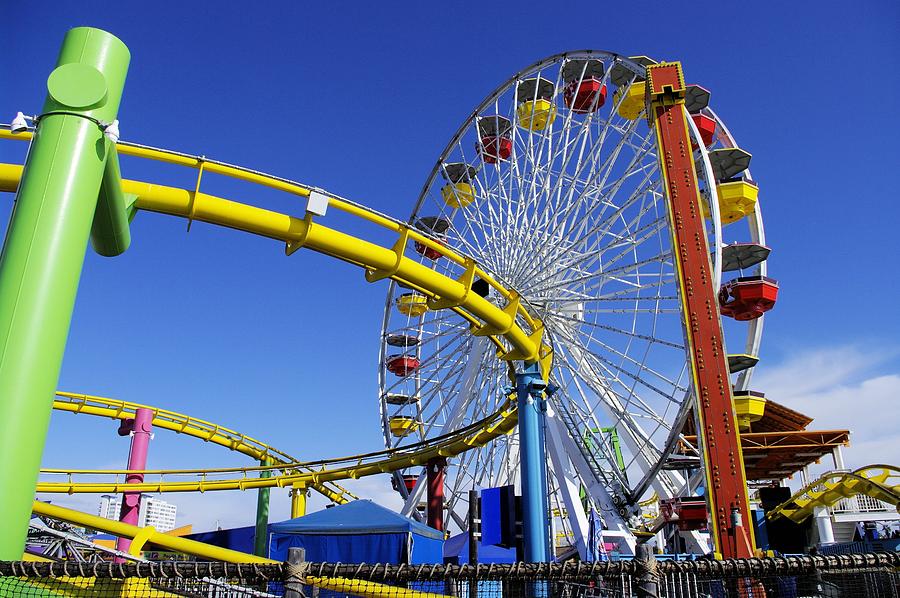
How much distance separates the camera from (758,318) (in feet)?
52.9

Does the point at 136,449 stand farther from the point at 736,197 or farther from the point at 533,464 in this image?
the point at 736,197

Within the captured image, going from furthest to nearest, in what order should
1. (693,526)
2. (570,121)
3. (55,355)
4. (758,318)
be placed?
(570,121) < (758,318) < (693,526) < (55,355)

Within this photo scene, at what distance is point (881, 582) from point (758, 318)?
12438mm

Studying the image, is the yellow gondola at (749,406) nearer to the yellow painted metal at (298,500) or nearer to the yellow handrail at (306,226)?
the yellow handrail at (306,226)

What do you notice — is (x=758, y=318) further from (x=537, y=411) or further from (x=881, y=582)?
(x=881, y=582)

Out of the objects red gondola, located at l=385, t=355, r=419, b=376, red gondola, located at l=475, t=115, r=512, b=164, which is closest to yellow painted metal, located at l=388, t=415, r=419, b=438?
red gondola, located at l=385, t=355, r=419, b=376

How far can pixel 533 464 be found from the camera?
1254cm

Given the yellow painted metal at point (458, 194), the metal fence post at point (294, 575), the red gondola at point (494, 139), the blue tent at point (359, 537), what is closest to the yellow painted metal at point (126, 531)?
the blue tent at point (359, 537)

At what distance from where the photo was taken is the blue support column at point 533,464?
12.0m

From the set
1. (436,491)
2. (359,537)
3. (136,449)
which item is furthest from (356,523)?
(136,449)

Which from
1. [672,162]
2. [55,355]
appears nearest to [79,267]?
[55,355]

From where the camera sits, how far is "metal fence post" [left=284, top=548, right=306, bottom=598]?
9.36 ft

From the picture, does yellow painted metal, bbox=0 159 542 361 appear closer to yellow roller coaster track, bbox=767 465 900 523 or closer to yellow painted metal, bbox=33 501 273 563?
yellow painted metal, bbox=33 501 273 563

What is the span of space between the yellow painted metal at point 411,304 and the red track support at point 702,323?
33.7ft
